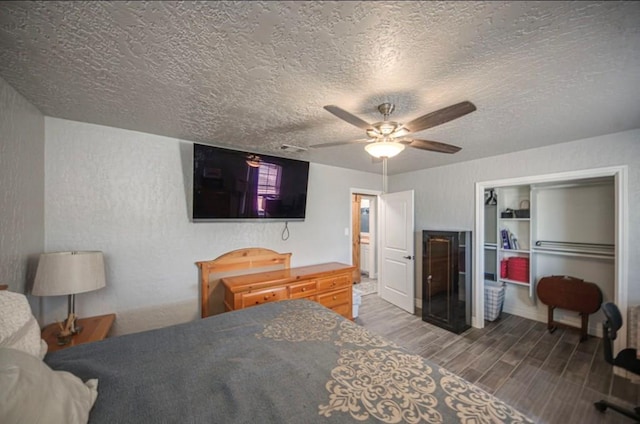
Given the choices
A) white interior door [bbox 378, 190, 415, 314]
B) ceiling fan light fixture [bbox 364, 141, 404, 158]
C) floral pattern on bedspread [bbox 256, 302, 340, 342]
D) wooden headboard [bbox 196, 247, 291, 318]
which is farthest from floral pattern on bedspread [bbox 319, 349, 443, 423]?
white interior door [bbox 378, 190, 415, 314]

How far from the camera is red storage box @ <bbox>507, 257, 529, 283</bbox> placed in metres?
3.51

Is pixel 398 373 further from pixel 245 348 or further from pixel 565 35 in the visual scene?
pixel 565 35

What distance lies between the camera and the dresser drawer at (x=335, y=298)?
9.88 feet

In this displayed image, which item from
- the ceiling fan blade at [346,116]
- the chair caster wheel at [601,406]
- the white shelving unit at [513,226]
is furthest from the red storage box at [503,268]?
the ceiling fan blade at [346,116]

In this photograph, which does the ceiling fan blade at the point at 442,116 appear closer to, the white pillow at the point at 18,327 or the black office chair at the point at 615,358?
the black office chair at the point at 615,358

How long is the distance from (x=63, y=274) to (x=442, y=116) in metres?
2.78

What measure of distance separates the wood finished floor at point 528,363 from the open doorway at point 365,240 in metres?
1.90

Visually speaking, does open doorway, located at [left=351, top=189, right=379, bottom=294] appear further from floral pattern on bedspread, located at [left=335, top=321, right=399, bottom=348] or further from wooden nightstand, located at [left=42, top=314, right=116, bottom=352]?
wooden nightstand, located at [left=42, top=314, right=116, bottom=352]

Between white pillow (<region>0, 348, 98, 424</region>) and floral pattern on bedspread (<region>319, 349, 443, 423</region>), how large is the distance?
0.87 meters

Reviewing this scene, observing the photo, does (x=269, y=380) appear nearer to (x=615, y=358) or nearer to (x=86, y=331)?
(x=86, y=331)

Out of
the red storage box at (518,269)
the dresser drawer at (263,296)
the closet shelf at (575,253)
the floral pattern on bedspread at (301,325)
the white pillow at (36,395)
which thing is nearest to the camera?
the white pillow at (36,395)

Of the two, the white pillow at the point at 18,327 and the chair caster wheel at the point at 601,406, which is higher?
the white pillow at the point at 18,327

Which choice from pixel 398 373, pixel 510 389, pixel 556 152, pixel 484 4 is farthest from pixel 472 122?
pixel 510 389

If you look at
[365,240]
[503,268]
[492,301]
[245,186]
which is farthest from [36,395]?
[365,240]
